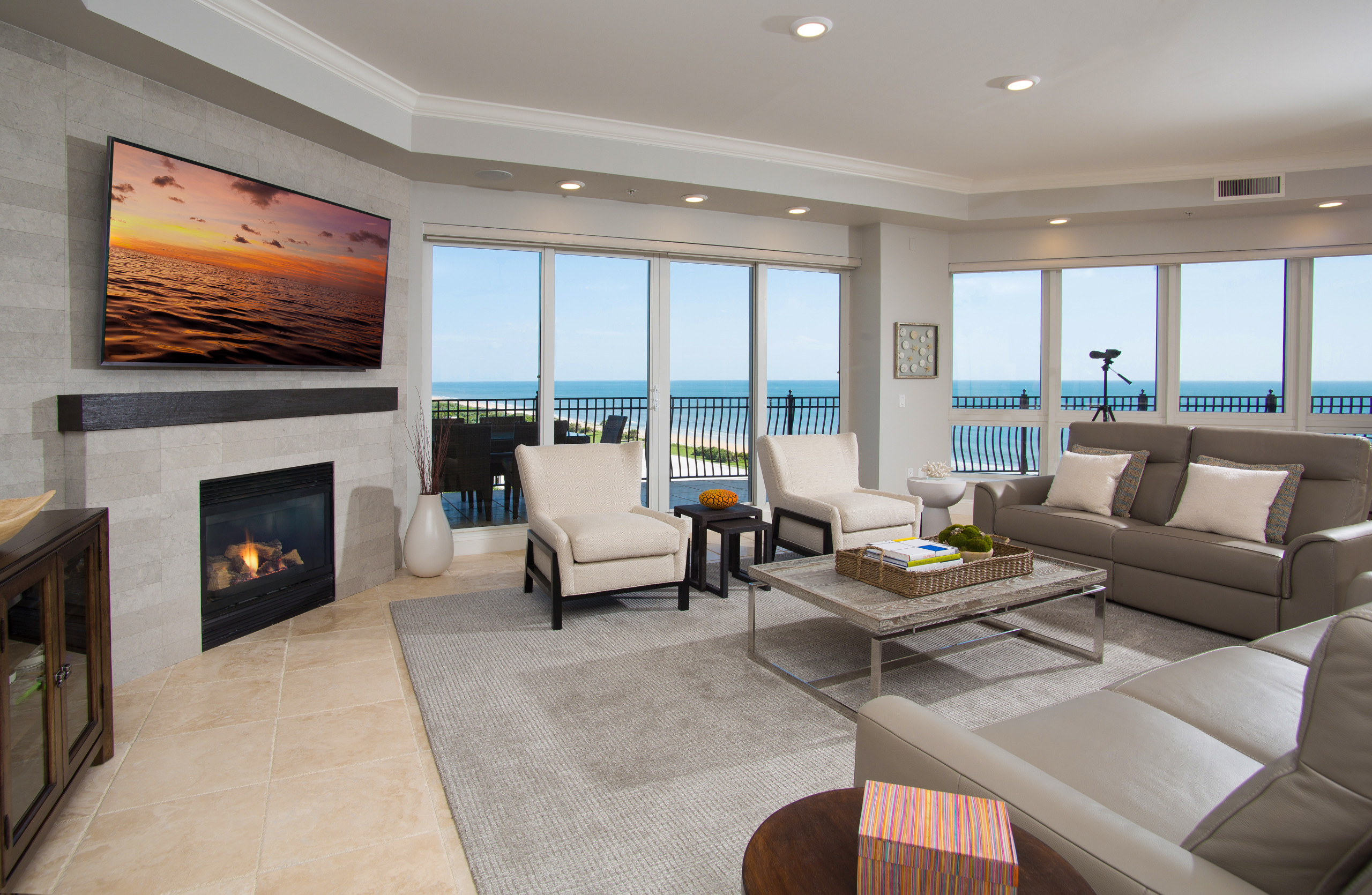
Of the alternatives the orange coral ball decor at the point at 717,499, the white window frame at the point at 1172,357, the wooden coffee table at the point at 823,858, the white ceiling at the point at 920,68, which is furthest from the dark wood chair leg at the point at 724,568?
the white window frame at the point at 1172,357

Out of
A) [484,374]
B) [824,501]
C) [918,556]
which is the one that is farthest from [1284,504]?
[484,374]

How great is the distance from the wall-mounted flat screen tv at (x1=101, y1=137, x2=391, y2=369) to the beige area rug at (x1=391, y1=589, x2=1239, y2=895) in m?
1.51

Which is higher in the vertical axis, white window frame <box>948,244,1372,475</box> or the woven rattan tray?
white window frame <box>948,244,1372,475</box>

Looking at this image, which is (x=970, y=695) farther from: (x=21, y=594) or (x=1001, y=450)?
(x=1001, y=450)

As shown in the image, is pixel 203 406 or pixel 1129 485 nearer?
pixel 203 406

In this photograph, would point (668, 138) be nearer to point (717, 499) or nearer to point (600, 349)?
point (600, 349)

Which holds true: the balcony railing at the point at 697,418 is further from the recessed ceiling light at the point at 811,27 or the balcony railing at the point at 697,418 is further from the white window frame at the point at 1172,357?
the recessed ceiling light at the point at 811,27

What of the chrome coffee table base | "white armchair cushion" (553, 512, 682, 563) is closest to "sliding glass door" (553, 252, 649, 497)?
"white armchair cushion" (553, 512, 682, 563)

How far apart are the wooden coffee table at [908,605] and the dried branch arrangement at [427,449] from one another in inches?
91.3

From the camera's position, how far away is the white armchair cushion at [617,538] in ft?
11.6

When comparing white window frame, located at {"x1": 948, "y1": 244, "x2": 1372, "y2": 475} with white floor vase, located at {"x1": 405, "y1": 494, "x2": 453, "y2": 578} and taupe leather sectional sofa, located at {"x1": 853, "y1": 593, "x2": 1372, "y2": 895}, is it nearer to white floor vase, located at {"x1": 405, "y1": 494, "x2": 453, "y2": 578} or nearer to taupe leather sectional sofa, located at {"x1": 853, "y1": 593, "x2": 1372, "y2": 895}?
white floor vase, located at {"x1": 405, "y1": 494, "x2": 453, "y2": 578}

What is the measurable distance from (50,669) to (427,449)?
3089mm

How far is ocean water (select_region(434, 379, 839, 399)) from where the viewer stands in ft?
16.8

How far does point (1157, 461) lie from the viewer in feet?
13.6
